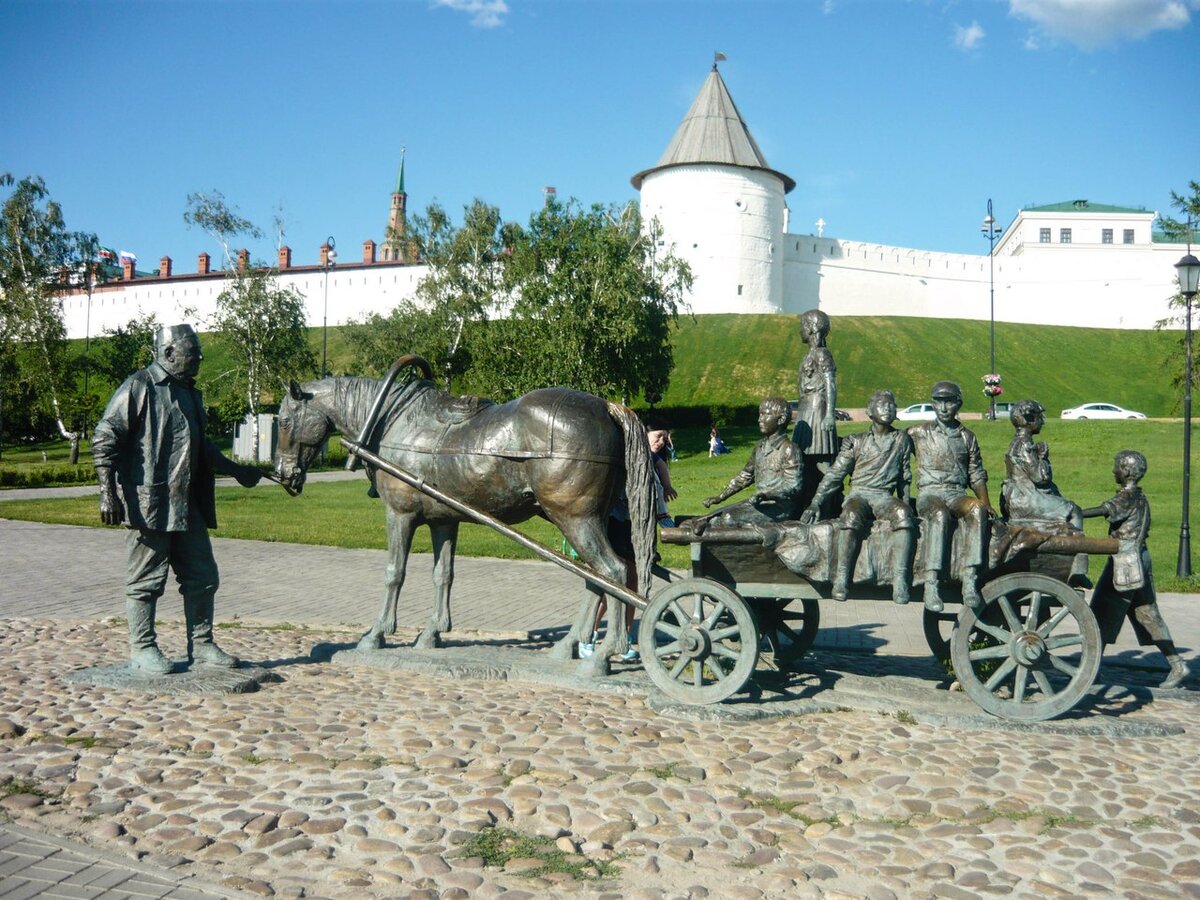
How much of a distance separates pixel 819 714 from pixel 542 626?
3.72 meters

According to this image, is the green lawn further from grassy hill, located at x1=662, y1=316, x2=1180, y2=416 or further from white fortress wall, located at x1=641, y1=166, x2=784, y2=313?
white fortress wall, located at x1=641, y1=166, x2=784, y2=313

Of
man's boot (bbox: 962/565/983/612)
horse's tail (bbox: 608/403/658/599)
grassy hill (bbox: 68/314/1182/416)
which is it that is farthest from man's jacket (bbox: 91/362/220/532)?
grassy hill (bbox: 68/314/1182/416)

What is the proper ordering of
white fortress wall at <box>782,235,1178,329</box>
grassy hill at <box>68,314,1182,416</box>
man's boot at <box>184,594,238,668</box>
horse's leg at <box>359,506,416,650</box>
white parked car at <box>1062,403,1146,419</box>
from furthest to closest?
white fortress wall at <box>782,235,1178,329</box> → grassy hill at <box>68,314,1182,416</box> → white parked car at <box>1062,403,1146,419</box> → horse's leg at <box>359,506,416,650</box> → man's boot at <box>184,594,238,668</box>

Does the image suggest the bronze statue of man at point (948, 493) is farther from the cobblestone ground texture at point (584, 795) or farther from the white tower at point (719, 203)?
the white tower at point (719, 203)

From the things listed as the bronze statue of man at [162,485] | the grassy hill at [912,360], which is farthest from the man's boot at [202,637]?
the grassy hill at [912,360]

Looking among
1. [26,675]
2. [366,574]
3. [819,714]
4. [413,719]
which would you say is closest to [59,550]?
[366,574]

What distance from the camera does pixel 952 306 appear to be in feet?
260

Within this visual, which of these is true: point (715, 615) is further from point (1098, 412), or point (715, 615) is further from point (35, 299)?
point (1098, 412)

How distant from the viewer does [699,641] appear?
19.6 ft

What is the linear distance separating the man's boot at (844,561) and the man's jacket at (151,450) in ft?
12.6

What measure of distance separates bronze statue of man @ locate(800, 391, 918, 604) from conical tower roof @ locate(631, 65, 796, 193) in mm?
64488

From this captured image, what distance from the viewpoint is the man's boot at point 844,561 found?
586cm

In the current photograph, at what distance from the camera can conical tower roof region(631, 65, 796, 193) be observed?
223 ft

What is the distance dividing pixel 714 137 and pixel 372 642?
216 feet
